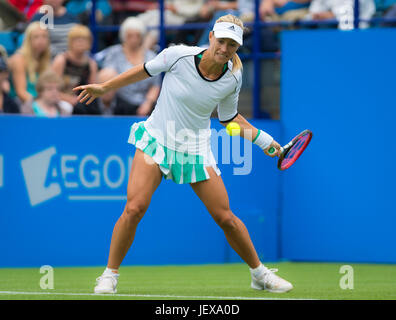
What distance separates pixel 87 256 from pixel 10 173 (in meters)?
1.09

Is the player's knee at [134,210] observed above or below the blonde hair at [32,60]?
below

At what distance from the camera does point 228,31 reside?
6258 mm

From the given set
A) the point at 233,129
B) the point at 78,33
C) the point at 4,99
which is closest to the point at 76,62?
the point at 78,33

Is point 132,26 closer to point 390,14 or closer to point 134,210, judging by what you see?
point 390,14

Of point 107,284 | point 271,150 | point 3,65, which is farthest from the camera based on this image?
point 3,65

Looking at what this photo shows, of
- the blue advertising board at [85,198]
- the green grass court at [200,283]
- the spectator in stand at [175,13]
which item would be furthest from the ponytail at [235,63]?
the spectator in stand at [175,13]

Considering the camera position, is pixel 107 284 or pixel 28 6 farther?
pixel 28 6

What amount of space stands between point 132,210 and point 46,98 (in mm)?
3798

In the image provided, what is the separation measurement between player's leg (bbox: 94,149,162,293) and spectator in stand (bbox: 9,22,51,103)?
4.13 metres

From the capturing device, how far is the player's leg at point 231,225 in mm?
6555

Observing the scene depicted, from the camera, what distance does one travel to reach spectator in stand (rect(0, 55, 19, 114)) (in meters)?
9.91

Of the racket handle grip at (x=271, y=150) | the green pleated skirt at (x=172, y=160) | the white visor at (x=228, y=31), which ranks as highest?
the white visor at (x=228, y=31)

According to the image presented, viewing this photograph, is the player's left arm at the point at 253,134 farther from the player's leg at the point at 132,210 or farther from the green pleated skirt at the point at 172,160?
the player's leg at the point at 132,210
